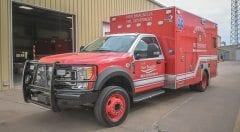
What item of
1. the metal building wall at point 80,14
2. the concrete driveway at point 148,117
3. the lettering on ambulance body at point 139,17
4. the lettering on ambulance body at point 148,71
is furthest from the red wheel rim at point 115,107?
the metal building wall at point 80,14

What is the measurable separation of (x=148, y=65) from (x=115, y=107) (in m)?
1.85

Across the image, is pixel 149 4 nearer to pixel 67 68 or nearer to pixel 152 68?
pixel 152 68

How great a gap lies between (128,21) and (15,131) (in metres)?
5.19

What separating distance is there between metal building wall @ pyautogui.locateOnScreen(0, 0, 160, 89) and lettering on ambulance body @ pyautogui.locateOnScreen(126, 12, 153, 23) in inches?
169

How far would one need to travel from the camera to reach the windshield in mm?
7547

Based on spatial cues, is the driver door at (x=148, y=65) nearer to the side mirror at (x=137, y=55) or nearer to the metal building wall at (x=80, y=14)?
the side mirror at (x=137, y=55)

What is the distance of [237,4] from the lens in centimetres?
7581

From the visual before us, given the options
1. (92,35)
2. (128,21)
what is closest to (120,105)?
(128,21)

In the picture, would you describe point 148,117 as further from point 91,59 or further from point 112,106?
point 91,59

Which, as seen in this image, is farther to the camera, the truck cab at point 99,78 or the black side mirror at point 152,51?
the black side mirror at point 152,51

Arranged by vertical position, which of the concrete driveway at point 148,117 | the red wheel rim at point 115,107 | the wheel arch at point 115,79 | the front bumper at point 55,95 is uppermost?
the wheel arch at point 115,79

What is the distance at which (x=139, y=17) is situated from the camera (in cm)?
955

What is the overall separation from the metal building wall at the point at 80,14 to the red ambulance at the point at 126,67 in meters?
3.88

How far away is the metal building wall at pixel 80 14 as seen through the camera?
10.9 meters
